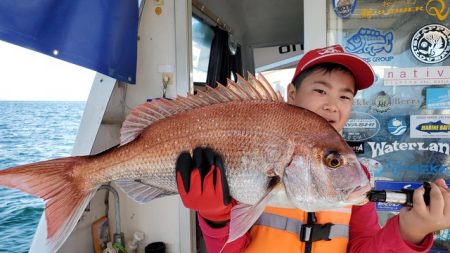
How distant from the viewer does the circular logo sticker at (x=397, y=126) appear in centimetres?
218

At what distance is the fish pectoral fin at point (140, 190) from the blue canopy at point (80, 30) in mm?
891

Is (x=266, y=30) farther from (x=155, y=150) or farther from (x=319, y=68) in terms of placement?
(x=155, y=150)

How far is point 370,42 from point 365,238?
1427 mm

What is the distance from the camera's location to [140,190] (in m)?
1.14

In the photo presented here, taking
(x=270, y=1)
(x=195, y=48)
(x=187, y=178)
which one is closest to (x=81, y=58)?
(x=187, y=178)

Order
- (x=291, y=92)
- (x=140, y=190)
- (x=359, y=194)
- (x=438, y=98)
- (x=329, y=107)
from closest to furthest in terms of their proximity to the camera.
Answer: (x=359, y=194), (x=140, y=190), (x=329, y=107), (x=291, y=92), (x=438, y=98)

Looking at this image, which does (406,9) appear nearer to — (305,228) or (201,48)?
(305,228)

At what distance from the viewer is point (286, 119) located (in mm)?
1022

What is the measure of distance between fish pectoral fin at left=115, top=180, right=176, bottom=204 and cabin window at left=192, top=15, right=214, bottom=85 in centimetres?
292

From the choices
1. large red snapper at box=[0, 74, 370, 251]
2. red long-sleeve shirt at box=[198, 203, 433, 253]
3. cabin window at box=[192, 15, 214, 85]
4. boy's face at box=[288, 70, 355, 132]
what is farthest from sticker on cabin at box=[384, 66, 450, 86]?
cabin window at box=[192, 15, 214, 85]

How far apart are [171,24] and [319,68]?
1.69 m

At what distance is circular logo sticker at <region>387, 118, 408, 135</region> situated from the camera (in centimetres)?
218

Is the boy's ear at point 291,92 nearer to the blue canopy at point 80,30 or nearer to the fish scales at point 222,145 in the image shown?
the fish scales at point 222,145

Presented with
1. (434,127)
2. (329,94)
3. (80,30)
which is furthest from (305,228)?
(80,30)
